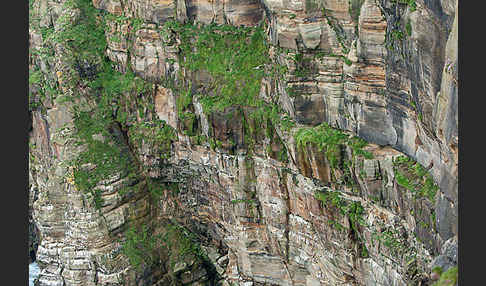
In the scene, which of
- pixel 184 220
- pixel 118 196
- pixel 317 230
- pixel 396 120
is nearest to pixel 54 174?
pixel 118 196

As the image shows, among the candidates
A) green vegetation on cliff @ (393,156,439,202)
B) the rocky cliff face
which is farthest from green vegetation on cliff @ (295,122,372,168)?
green vegetation on cliff @ (393,156,439,202)

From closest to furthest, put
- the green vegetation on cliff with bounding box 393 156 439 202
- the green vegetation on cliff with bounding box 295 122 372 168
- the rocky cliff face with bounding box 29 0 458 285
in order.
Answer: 1. the green vegetation on cliff with bounding box 393 156 439 202
2. the rocky cliff face with bounding box 29 0 458 285
3. the green vegetation on cliff with bounding box 295 122 372 168

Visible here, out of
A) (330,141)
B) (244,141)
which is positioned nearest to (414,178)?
(330,141)

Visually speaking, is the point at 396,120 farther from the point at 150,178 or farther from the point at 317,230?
the point at 150,178

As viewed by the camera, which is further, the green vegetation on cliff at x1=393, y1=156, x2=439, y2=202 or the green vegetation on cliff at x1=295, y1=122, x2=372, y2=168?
the green vegetation on cliff at x1=295, y1=122, x2=372, y2=168

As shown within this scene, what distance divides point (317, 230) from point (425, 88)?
798cm

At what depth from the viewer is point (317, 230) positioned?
2659 centimetres

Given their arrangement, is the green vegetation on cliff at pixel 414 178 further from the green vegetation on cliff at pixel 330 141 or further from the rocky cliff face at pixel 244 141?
the green vegetation on cliff at pixel 330 141

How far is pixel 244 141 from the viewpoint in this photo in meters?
28.7

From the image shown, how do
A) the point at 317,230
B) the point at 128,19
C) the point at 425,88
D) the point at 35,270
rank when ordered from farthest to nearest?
1. the point at 35,270
2. the point at 128,19
3. the point at 317,230
4. the point at 425,88

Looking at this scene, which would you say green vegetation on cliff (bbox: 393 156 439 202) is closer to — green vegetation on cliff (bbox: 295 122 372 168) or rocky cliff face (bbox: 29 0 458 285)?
rocky cliff face (bbox: 29 0 458 285)

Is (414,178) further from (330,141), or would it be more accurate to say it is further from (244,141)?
(244,141)

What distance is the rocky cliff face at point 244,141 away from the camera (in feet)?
70.9

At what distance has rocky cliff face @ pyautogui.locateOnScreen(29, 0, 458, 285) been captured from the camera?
70.9 feet
